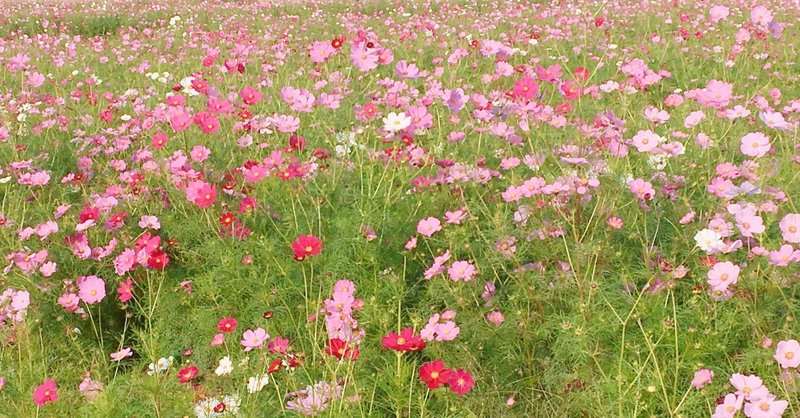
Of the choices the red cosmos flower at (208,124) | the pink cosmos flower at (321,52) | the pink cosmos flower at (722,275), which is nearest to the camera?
the pink cosmos flower at (722,275)

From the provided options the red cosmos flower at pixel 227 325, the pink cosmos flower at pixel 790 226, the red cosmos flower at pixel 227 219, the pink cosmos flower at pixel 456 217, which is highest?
the pink cosmos flower at pixel 790 226

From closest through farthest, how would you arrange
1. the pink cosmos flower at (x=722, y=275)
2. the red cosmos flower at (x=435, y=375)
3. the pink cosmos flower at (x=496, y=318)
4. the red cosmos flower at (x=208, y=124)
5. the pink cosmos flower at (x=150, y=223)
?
the red cosmos flower at (x=435, y=375) → the pink cosmos flower at (x=722, y=275) → the pink cosmos flower at (x=496, y=318) → the pink cosmos flower at (x=150, y=223) → the red cosmos flower at (x=208, y=124)

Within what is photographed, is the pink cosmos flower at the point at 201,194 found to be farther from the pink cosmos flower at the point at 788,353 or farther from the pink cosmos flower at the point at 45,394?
the pink cosmos flower at the point at 788,353

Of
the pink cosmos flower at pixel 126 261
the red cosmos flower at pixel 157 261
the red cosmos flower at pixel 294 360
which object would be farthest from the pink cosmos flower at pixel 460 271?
the pink cosmos flower at pixel 126 261

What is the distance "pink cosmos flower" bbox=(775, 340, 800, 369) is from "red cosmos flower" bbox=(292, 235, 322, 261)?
1.17 meters

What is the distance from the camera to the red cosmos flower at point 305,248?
6.46 ft

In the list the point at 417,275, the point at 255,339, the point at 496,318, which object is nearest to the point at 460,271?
the point at 496,318

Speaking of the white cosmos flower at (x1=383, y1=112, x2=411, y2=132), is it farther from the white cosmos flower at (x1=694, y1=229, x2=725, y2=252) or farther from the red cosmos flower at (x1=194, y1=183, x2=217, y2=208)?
the white cosmos flower at (x1=694, y1=229, x2=725, y2=252)

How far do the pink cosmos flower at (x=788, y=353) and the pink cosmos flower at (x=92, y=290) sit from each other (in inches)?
76.0

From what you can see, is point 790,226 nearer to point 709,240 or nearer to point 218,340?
point 709,240

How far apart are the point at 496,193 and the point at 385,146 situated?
65 centimetres

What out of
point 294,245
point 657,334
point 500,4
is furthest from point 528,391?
point 500,4

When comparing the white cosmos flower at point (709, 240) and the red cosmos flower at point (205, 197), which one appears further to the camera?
the red cosmos flower at point (205, 197)

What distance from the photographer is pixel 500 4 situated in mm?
11172
